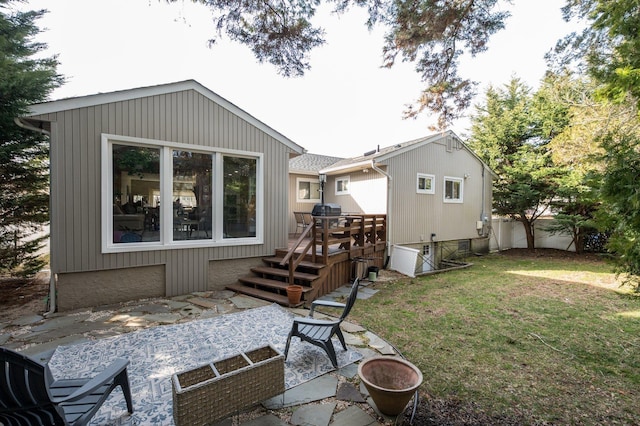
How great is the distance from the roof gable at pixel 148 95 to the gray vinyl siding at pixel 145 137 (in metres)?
0.07

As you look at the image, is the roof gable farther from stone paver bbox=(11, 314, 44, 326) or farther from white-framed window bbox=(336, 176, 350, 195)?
white-framed window bbox=(336, 176, 350, 195)

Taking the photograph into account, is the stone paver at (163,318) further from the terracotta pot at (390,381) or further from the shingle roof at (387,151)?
the shingle roof at (387,151)

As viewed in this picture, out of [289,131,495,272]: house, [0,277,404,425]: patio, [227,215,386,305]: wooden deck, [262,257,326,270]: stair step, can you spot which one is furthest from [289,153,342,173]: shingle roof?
[0,277,404,425]: patio

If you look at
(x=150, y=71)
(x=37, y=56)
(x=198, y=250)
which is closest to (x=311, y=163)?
(x=150, y=71)

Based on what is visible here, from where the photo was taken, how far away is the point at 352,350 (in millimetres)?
3607

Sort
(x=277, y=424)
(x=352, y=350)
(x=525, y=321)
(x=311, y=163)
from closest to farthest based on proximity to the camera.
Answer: (x=277, y=424)
(x=352, y=350)
(x=525, y=321)
(x=311, y=163)

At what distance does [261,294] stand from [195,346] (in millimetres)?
2184

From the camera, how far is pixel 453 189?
12.0m

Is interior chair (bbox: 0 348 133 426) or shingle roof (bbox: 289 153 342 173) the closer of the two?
interior chair (bbox: 0 348 133 426)

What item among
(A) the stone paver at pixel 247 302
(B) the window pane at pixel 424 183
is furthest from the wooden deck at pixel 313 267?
(B) the window pane at pixel 424 183

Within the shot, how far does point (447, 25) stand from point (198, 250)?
620cm

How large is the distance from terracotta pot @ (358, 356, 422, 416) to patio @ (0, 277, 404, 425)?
0.67 feet

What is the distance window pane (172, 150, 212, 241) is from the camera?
5848 mm

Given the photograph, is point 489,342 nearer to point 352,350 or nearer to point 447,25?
point 352,350
